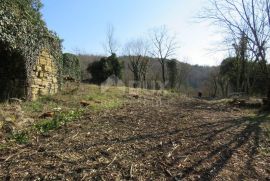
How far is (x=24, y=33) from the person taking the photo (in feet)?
33.8

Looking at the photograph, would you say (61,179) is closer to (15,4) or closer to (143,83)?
(15,4)

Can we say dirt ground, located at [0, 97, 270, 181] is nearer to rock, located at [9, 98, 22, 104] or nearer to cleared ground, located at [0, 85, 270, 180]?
cleared ground, located at [0, 85, 270, 180]

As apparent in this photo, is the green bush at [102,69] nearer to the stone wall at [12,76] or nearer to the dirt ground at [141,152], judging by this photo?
the stone wall at [12,76]

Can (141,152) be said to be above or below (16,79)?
below

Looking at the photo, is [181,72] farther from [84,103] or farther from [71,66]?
[84,103]

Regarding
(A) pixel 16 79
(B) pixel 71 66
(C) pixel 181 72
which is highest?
(C) pixel 181 72

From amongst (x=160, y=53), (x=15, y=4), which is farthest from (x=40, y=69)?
(x=160, y=53)

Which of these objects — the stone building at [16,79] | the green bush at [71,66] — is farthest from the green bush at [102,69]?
the stone building at [16,79]

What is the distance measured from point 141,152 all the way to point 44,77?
740cm

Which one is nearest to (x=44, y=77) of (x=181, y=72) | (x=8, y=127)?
(x=8, y=127)

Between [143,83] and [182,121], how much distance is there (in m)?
23.1

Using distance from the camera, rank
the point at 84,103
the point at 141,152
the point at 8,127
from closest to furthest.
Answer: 1. the point at 141,152
2. the point at 8,127
3. the point at 84,103

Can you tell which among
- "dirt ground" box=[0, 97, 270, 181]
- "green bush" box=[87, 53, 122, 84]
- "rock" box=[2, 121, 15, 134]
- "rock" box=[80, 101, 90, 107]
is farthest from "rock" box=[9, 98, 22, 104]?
"green bush" box=[87, 53, 122, 84]

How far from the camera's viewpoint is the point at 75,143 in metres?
5.55
